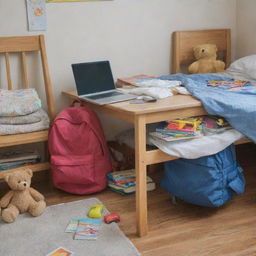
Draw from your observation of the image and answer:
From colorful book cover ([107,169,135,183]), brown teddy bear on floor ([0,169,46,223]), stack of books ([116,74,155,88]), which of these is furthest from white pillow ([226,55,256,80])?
brown teddy bear on floor ([0,169,46,223])

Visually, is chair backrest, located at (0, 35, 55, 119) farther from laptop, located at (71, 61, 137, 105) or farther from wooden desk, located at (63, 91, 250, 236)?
wooden desk, located at (63, 91, 250, 236)

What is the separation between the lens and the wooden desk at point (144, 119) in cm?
170

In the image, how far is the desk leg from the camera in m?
1.70

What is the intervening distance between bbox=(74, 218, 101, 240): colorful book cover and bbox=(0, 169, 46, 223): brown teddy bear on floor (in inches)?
9.8

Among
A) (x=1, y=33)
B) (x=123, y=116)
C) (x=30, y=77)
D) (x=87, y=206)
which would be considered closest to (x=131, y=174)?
(x=87, y=206)

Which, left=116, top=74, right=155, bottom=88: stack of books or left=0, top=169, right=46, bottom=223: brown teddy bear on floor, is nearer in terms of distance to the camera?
left=0, top=169, right=46, bottom=223: brown teddy bear on floor

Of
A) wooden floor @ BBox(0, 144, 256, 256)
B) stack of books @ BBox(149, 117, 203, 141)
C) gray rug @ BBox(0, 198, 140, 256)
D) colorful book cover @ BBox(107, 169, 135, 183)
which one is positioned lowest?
wooden floor @ BBox(0, 144, 256, 256)

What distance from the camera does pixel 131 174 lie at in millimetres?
2320


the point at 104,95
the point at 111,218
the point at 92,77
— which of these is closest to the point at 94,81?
the point at 92,77

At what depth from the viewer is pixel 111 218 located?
187 cm

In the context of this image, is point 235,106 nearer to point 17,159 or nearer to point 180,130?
point 180,130

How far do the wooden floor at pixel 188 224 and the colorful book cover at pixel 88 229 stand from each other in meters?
0.12

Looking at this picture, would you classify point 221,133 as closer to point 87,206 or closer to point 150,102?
point 150,102

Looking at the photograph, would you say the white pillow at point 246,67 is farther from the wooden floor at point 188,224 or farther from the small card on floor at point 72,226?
the small card on floor at point 72,226
